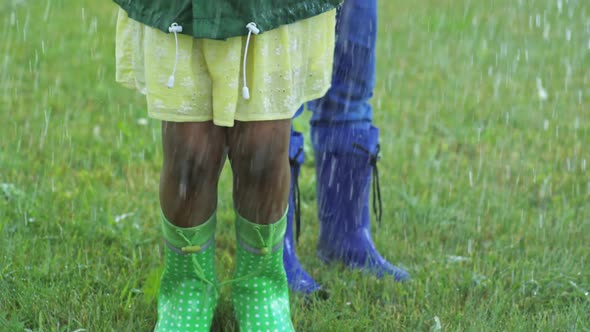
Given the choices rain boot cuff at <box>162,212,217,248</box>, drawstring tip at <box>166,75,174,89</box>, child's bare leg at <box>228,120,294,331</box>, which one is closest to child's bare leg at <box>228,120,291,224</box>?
child's bare leg at <box>228,120,294,331</box>

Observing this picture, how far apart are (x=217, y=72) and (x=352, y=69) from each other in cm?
73

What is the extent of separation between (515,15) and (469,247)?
3751 mm

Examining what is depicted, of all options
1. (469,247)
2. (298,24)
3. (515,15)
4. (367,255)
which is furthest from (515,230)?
(515,15)

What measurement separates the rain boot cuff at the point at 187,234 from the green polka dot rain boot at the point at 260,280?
94mm

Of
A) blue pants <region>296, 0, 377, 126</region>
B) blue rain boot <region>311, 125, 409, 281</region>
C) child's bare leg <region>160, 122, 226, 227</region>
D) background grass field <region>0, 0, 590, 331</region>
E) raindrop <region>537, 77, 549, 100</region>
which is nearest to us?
child's bare leg <region>160, 122, 226, 227</region>

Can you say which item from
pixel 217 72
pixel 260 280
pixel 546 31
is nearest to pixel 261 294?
pixel 260 280

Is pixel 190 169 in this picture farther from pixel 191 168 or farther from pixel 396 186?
pixel 396 186

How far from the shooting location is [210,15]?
5.97 feet

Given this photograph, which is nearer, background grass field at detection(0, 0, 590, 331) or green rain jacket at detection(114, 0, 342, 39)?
green rain jacket at detection(114, 0, 342, 39)

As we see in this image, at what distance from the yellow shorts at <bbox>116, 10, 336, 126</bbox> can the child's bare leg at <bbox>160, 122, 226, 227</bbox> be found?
0.14 feet

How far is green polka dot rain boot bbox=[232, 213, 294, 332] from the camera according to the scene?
2.12 metres

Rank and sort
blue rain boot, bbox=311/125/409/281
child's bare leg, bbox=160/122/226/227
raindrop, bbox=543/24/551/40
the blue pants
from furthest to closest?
raindrop, bbox=543/24/551/40 → blue rain boot, bbox=311/125/409/281 → the blue pants → child's bare leg, bbox=160/122/226/227

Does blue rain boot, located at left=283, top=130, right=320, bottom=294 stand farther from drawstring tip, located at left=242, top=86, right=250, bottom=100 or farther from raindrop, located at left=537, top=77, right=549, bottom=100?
raindrop, located at left=537, top=77, right=549, bottom=100

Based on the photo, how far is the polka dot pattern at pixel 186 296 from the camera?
2104 millimetres
